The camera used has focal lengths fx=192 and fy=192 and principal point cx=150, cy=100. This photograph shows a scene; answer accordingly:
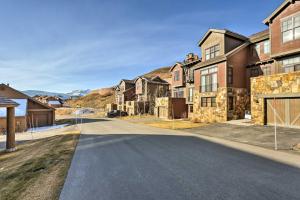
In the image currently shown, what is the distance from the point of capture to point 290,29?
62.5ft

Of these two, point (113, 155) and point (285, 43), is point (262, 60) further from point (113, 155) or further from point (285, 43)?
point (113, 155)

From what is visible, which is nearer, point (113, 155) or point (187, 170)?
point (187, 170)

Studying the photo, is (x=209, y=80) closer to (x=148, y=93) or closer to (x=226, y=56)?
(x=226, y=56)

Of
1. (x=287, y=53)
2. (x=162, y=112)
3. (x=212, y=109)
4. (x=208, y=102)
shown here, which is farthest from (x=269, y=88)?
(x=162, y=112)

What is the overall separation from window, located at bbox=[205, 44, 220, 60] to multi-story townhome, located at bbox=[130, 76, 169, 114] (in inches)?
852

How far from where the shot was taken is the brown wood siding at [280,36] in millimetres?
18609

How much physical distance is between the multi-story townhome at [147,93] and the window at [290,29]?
32.5 metres

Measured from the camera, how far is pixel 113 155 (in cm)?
1024

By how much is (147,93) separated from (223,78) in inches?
1147

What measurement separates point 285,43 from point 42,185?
2319 cm

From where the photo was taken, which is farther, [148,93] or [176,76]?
[148,93]

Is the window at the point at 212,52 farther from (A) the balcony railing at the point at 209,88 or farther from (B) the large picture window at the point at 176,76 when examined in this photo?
(B) the large picture window at the point at 176,76

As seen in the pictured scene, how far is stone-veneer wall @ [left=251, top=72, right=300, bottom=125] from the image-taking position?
17095 millimetres

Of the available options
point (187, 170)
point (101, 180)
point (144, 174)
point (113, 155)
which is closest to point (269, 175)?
point (187, 170)
